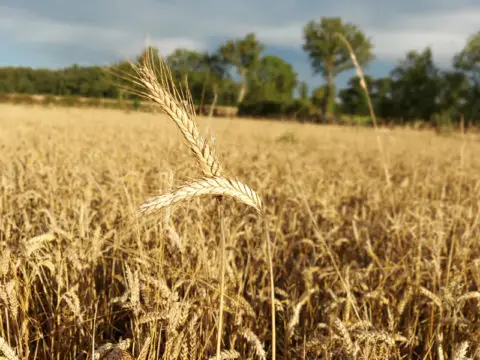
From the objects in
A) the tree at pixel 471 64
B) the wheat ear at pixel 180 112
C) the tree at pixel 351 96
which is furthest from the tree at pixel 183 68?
the tree at pixel 351 96

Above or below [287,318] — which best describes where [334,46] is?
above

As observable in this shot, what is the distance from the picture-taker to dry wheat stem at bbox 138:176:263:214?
83 cm

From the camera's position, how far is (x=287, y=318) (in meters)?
1.84

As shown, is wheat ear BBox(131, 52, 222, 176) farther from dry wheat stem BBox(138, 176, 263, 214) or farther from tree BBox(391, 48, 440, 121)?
tree BBox(391, 48, 440, 121)

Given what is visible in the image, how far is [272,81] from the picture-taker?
8244cm

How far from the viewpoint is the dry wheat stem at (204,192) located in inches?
32.5

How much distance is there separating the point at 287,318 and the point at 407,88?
195 ft

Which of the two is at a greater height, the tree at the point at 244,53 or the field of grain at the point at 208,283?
the tree at the point at 244,53

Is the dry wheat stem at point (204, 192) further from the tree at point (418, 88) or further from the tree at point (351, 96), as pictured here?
the tree at point (351, 96)

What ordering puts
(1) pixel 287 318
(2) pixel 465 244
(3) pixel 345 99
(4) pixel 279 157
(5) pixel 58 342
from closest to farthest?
1. (5) pixel 58 342
2. (1) pixel 287 318
3. (2) pixel 465 244
4. (4) pixel 279 157
5. (3) pixel 345 99

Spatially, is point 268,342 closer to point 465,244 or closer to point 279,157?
point 465,244

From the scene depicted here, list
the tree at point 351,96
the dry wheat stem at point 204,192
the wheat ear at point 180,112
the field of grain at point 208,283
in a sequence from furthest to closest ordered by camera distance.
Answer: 1. the tree at point 351,96
2. the field of grain at point 208,283
3. the wheat ear at point 180,112
4. the dry wheat stem at point 204,192

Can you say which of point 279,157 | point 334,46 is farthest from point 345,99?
point 279,157

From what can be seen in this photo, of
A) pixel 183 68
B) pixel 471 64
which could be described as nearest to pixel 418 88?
pixel 471 64
